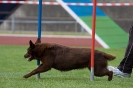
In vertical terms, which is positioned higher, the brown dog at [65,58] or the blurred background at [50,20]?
the brown dog at [65,58]

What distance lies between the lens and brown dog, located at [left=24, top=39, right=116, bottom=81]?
7.21 metres

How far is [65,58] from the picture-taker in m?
7.24

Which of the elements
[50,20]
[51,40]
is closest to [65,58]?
[51,40]

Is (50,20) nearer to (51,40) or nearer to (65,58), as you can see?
(51,40)

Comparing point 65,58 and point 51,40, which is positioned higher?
point 65,58

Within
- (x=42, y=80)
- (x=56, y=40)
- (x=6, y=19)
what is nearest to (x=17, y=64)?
(x=42, y=80)

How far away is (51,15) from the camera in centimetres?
2648

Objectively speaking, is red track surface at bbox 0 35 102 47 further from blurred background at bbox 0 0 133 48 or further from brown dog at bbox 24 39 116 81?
brown dog at bbox 24 39 116 81

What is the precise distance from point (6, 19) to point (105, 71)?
1795cm

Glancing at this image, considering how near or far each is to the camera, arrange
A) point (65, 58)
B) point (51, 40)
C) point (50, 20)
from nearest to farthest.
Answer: point (65, 58) → point (51, 40) → point (50, 20)

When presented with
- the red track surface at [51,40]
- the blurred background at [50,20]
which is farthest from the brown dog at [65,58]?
the blurred background at [50,20]

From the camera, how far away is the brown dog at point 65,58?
7207 mm

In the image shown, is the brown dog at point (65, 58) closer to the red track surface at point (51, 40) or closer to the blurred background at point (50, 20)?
the red track surface at point (51, 40)

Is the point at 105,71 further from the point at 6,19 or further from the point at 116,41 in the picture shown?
the point at 6,19
